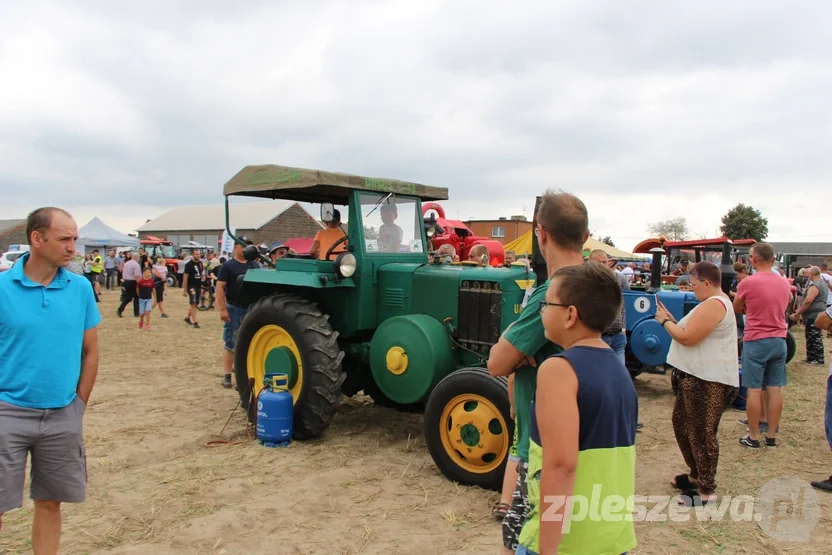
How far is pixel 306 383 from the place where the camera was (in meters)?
4.93

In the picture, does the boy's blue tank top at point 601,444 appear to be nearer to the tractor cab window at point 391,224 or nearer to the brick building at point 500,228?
the tractor cab window at point 391,224

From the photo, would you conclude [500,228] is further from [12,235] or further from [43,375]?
[43,375]

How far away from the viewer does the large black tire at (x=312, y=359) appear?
4875mm

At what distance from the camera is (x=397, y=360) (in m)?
4.76

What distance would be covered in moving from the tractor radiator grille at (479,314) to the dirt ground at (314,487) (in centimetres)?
100

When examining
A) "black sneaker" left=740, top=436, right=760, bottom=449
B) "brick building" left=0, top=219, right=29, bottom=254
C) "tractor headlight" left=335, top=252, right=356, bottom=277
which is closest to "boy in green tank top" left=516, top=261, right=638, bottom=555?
"tractor headlight" left=335, top=252, right=356, bottom=277

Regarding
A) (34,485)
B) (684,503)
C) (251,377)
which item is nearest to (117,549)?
(34,485)

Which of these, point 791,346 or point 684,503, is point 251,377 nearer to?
point 684,503

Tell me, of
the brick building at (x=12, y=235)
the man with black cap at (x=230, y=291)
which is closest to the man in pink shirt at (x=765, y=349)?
the man with black cap at (x=230, y=291)

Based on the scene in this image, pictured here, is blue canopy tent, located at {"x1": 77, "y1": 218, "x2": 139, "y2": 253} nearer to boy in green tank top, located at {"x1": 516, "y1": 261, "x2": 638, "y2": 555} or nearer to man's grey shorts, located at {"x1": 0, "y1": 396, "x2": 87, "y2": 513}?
man's grey shorts, located at {"x1": 0, "y1": 396, "x2": 87, "y2": 513}

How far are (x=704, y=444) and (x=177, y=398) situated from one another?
17.5ft

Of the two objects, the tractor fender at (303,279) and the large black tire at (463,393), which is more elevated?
the tractor fender at (303,279)

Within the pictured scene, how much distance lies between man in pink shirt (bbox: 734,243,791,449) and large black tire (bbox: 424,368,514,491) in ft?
8.48

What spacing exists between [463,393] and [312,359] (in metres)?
1.40
